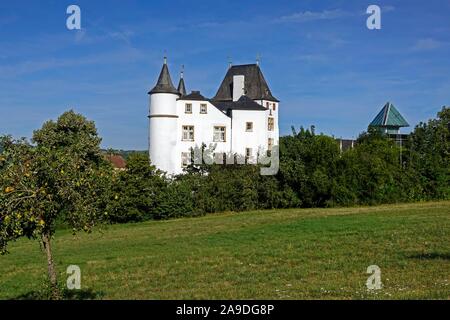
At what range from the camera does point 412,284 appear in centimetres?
1078

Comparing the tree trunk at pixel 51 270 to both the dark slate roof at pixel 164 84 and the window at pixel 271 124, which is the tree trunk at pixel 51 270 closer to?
the dark slate roof at pixel 164 84

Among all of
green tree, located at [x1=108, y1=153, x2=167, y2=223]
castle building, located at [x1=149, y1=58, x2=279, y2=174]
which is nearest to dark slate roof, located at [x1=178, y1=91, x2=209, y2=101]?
castle building, located at [x1=149, y1=58, x2=279, y2=174]

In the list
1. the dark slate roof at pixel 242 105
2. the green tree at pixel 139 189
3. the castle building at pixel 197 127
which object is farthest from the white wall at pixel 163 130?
the green tree at pixel 139 189

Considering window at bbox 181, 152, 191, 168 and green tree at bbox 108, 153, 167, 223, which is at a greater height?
window at bbox 181, 152, 191, 168

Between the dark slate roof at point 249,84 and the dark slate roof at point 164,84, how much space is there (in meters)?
9.52

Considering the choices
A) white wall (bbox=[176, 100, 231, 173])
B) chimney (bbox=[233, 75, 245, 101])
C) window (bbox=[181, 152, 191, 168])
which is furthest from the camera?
chimney (bbox=[233, 75, 245, 101])

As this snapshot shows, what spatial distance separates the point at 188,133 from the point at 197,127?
0.91 m

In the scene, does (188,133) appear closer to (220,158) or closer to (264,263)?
(220,158)

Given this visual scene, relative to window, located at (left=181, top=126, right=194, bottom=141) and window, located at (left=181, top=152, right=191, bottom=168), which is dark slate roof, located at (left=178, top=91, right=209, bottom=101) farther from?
window, located at (left=181, top=152, right=191, bottom=168)

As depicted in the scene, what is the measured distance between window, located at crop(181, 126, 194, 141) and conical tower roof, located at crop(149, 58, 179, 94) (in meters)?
3.14

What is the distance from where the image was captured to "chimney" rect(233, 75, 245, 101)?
186ft

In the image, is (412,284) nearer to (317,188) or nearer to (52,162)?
(52,162)

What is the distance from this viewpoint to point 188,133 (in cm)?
4922

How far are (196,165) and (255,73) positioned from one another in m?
17.0
